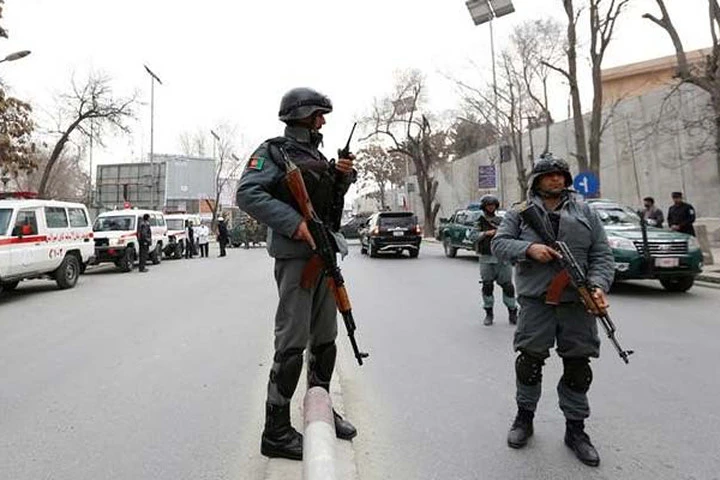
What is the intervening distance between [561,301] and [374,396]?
1.92m

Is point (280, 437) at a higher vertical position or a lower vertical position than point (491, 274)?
lower

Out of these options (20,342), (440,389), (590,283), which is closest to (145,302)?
(20,342)

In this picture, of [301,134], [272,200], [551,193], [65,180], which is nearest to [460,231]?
[551,193]

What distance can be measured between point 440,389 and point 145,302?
7.43m

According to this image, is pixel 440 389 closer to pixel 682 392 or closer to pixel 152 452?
pixel 682 392

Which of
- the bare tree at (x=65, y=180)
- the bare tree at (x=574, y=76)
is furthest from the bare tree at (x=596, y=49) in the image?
the bare tree at (x=65, y=180)

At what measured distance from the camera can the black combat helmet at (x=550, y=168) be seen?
3504 millimetres

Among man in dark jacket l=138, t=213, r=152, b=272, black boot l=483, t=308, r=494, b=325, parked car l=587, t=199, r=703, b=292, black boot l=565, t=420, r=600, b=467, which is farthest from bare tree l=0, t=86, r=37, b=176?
black boot l=565, t=420, r=600, b=467

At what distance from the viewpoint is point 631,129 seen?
24.7 m

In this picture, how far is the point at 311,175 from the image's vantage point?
128 inches

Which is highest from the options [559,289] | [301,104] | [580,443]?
[301,104]

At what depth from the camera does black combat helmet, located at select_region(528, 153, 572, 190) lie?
350 centimetres

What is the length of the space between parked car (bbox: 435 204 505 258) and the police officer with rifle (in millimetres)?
13803

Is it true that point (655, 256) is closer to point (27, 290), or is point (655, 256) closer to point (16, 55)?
point (27, 290)
